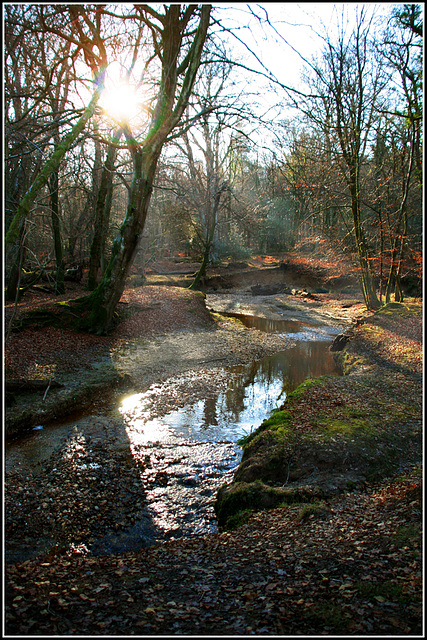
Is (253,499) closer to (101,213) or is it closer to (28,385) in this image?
(28,385)

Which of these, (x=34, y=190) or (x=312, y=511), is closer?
(x=312, y=511)

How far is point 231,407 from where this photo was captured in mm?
8836

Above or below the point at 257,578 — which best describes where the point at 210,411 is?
below

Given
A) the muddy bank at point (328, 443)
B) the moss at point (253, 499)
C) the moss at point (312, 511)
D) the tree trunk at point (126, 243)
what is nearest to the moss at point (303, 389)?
the muddy bank at point (328, 443)

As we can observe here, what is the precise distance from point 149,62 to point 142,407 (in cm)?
1078

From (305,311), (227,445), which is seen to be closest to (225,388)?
(227,445)

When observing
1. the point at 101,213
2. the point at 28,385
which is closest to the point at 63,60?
the point at 28,385

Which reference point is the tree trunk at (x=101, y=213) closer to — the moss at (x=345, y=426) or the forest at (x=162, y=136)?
the forest at (x=162, y=136)

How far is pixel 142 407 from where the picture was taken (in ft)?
27.4

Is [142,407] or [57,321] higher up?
[57,321]

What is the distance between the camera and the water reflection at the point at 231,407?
24.0 feet

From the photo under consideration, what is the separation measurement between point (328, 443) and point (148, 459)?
2934 millimetres

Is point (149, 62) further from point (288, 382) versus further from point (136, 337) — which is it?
point (288, 382)

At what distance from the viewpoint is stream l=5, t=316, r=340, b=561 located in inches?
184
